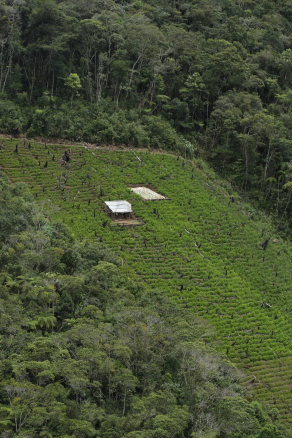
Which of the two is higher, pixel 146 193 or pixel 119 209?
pixel 119 209

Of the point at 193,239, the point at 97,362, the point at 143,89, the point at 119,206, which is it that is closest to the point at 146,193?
the point at 119,206

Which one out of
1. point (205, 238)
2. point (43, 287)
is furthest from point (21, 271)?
point (205, 238)

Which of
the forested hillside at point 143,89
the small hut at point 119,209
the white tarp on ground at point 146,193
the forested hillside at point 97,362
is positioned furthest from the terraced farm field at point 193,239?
the forested hillside at point 97,362

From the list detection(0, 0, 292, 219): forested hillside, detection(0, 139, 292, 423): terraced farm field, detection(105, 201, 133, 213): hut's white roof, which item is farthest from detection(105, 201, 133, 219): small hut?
detection(0, 0, 292, 219): forested hillside

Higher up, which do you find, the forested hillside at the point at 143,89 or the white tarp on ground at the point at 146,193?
the forested hillside at the point at 143,89

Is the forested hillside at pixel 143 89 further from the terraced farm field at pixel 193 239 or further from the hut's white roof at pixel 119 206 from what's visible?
the hut's white roof at pixel 119 206

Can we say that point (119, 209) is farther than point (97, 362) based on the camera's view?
Yes

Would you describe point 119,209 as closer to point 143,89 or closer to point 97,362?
point 97,362

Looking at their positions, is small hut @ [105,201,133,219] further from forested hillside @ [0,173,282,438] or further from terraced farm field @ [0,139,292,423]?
forested hillside @ [0,173,282,438]
